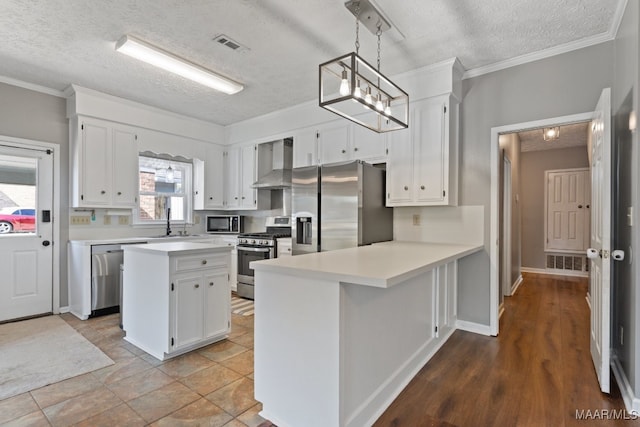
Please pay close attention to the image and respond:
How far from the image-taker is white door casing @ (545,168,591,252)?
6246mm

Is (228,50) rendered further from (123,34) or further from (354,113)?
(354,113)

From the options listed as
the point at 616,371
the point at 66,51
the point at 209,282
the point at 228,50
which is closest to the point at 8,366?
the point at 209,282

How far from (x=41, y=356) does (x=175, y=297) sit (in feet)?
4.30

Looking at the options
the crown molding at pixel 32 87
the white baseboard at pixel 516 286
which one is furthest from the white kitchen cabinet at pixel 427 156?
the crown molding at pixel 32 87

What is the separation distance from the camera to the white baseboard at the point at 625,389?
1906 mm

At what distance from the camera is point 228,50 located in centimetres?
299

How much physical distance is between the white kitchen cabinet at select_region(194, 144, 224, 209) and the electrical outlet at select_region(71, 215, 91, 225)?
4.97ft

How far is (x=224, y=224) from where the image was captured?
546cm

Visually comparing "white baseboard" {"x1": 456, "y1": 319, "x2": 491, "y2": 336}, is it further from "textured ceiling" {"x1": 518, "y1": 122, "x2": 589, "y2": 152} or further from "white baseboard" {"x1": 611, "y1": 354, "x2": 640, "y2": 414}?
"textured ceiling" {"x1": 518, "y1": 122, "x2": 589, "y2": 152}

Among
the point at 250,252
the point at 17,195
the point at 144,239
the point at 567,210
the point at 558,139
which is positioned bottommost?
the point at 250,252

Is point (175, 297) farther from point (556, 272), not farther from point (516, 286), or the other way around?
point (556, 272)

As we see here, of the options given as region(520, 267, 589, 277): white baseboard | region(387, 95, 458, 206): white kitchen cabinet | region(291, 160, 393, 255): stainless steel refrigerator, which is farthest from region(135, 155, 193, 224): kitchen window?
region(520, 267, 589, 277): white baseboard

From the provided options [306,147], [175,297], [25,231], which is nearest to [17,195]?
[25,231]

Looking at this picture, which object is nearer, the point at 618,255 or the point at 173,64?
the point at 618,255
